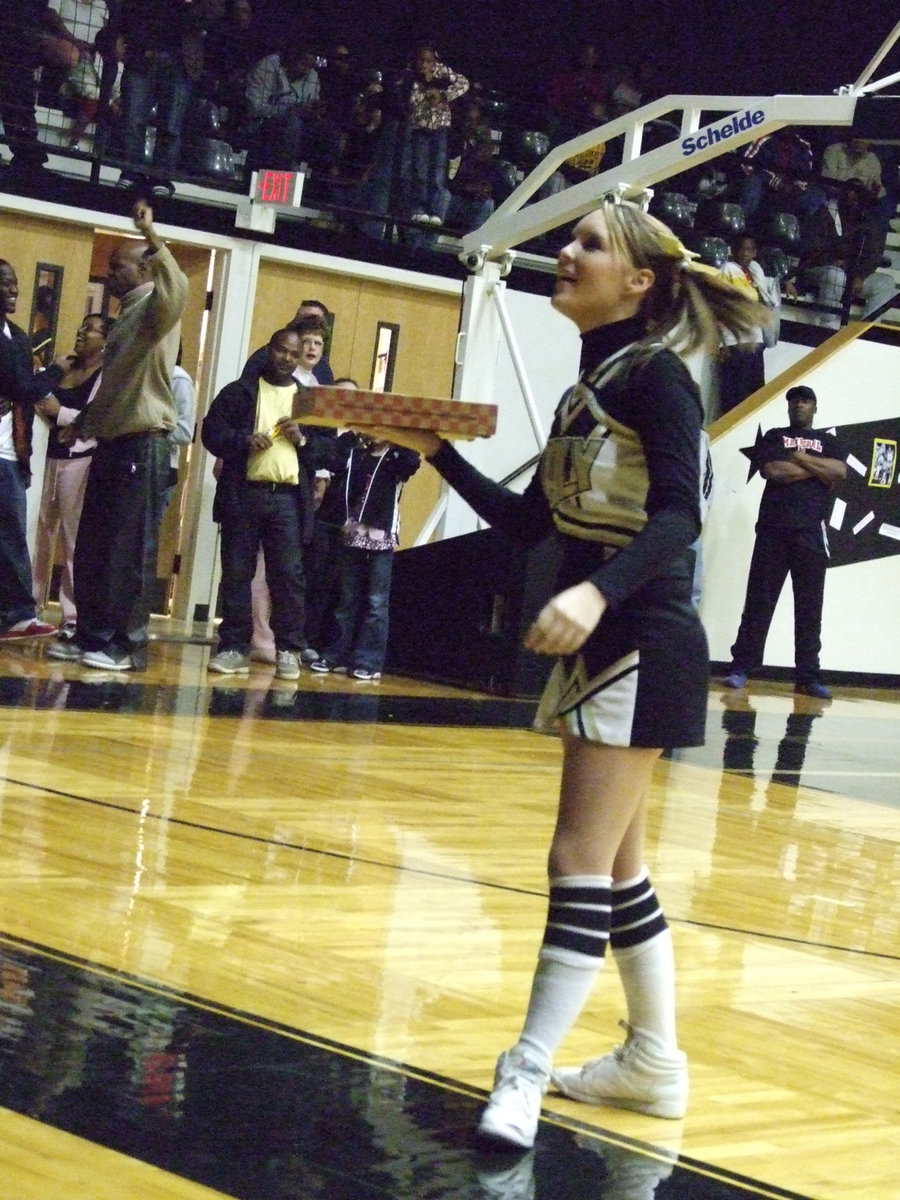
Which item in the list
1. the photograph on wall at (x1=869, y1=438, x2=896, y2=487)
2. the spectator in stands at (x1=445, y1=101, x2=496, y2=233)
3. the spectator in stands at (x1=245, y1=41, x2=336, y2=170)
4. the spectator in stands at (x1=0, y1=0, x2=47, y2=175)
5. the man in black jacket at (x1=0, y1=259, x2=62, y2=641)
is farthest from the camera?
the spectator in stands at (x1=445, y1=101, x2=496, y2=233)

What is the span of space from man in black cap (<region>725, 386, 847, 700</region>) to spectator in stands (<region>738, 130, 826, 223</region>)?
3808mm

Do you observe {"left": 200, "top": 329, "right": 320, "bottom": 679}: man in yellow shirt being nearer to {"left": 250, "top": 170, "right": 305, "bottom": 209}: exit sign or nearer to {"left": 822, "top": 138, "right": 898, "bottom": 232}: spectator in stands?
{"left": 250, "top": 170, "right": 305, "bottom": 209}: exit sign

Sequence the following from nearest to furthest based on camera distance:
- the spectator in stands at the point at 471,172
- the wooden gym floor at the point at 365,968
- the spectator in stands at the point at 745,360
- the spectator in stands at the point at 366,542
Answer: the wooden gym floor at the point at 365,968 < the spectator in stands at the point at 366,542 < the spectator in stands at the point at 745,360 < the spectator in stands at the point at 471,172

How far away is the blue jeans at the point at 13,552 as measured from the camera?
9312 millimetres

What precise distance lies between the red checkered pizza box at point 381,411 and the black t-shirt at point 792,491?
31.2 ft

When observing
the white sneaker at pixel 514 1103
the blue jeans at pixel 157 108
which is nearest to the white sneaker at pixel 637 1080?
the white sneaker at pixel 514 1103

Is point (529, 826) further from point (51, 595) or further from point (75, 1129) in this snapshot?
point (51, 595)

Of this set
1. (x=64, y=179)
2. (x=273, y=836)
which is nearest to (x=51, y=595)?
(x=64, y=179)

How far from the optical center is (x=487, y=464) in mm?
13266

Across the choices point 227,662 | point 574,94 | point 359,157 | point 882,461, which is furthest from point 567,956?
point 574,94

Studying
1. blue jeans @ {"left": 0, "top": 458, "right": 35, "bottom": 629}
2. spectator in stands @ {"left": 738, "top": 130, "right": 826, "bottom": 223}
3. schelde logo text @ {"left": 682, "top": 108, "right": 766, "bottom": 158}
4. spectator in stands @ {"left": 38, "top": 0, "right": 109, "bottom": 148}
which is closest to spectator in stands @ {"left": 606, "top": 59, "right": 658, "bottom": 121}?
spectator in stands @ {"left": 738, "top": 130, "right": 826, "bottom": 223}

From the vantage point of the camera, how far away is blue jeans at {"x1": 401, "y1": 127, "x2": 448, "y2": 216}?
13547mm

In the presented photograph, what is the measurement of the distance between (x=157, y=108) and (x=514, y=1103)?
418 inches

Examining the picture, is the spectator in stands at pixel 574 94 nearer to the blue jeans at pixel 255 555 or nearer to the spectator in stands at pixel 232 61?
the spectator in stands at pixel 232 61
